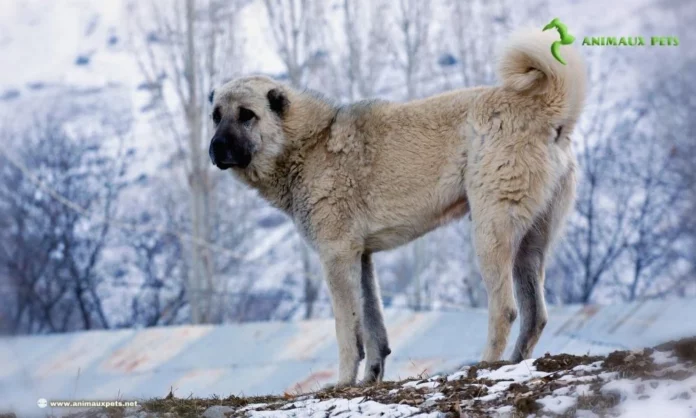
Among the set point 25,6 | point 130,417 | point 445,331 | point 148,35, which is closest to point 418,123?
point 130,417

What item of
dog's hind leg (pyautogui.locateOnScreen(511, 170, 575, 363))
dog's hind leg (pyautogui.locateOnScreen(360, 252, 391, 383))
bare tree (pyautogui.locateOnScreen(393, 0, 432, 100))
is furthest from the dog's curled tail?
bare tree (pyautogui.locateOnScreen(393, 0, 432, 100))

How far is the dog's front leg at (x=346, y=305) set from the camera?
8.12 metres

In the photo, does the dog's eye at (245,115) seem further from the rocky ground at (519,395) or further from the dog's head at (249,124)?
the rocky ground at (519,395)

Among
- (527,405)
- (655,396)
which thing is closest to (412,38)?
(527,405)

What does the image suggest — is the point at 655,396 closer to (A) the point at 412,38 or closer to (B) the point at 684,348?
(B) the point at 684,348

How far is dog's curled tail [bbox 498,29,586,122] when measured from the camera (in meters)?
7.73

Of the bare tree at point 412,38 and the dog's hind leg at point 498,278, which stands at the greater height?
the bare tree at point 412,38

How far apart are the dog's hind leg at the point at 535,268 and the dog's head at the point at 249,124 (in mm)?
2409

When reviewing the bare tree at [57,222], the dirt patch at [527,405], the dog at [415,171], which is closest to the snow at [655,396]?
the dirt patch at [527,405]

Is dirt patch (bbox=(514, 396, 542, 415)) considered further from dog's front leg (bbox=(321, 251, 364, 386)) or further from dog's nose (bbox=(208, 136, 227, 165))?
dog's nose (bbox=(208, 136, 227, 165))

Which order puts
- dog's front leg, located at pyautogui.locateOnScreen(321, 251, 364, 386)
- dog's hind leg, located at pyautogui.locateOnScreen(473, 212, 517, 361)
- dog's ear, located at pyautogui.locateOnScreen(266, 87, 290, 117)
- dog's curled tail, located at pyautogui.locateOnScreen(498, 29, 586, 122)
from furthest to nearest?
dog's ear, located at pyautogui.locateOnScreen(266, 87, 290, 117) → dog's front leg, located at pyautogui.locateOnScreen(321, 251, 364, 386) → dog's curled tail, located at pyautogui.locateOnScreen(498, 29, 586, 122) → dog's hind leg, located at pyautogui.locateOnScreen(473, 212, 517, 361)

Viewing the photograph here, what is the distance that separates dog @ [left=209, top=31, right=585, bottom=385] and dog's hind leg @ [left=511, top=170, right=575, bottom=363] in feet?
0.04

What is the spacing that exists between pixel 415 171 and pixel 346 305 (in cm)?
128

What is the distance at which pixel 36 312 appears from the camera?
3123 centimetres
